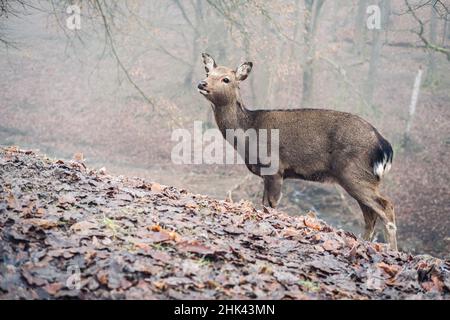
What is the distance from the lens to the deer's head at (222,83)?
8.73 metres

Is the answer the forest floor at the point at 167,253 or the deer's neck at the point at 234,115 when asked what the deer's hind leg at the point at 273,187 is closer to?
the deer's neck at the point at 234,115

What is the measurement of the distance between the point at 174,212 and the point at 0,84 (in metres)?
27.3

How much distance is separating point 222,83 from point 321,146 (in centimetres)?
208

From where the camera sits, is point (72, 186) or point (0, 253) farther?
point (72, 186)

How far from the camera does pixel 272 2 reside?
20.0m

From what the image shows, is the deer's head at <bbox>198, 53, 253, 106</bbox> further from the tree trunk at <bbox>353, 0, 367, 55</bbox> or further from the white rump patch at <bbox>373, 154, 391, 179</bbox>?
the tree trunk at <bbox>353, 0, 367, 55</bbox>

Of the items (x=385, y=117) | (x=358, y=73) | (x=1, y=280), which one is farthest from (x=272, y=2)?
(x=1, y=280)

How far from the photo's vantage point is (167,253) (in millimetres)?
4523

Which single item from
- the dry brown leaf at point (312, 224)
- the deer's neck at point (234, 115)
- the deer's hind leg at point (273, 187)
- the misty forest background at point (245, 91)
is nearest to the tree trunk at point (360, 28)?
the misty forest background at point (245, 91)

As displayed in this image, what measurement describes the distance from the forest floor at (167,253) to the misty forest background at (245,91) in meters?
8.37

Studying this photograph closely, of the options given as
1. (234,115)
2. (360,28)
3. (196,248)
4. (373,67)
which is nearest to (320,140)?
(234,115)

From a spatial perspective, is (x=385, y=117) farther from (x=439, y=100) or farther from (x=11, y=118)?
(x=11, y=118)

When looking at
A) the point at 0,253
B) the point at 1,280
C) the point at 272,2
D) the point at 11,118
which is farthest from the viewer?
the point at 11,118

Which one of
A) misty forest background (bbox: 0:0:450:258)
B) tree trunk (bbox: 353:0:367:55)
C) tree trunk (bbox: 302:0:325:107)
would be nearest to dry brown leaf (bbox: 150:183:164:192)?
misty forest background (bbox: 0:0:450:258)
